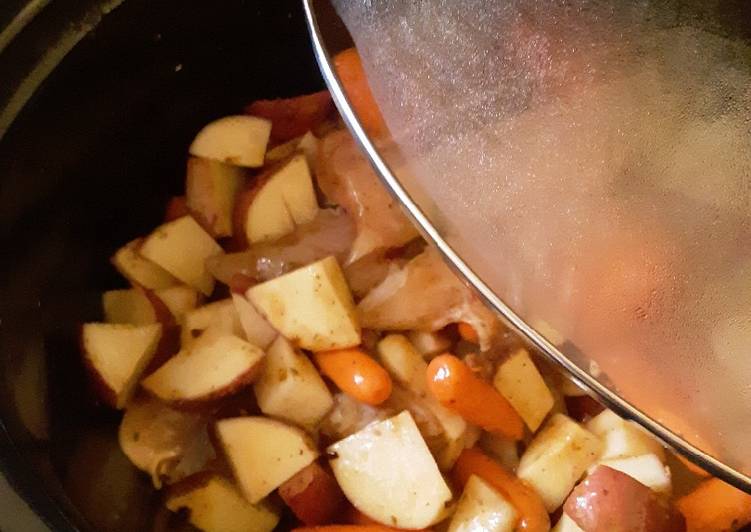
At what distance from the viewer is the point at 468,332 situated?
118 cm

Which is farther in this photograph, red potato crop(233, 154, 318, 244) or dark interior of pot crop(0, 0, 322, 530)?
red potato crop(233, 154, 318, 244)

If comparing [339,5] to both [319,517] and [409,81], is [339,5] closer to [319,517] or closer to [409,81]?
[409,81]

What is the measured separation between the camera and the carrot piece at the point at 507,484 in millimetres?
1121

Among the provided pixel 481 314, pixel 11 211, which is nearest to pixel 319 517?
pixel 481 314

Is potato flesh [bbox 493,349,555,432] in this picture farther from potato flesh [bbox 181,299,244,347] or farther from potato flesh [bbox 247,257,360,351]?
potato flesh [bbox 181,299,244,347]

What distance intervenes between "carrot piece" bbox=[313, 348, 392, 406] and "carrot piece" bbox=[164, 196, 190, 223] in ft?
1.08

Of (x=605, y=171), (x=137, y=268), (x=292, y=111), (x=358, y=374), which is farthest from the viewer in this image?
(x=292, y=111)

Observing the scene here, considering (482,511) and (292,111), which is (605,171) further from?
(292,111)

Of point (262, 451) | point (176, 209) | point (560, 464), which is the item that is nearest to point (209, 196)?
point (176, 209)

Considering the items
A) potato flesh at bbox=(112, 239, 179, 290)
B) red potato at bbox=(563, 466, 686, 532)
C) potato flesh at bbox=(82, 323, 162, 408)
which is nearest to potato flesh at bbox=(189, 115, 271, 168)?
potato flesh at bbox=(112, 239, 179, 290)

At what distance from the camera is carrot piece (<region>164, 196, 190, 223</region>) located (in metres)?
1.35

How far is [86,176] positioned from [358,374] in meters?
0.45

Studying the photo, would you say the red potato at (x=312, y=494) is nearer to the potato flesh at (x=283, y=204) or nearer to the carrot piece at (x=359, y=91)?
the potato flesh at (x=283, y=204)

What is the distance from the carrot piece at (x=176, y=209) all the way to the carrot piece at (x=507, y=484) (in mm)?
551
